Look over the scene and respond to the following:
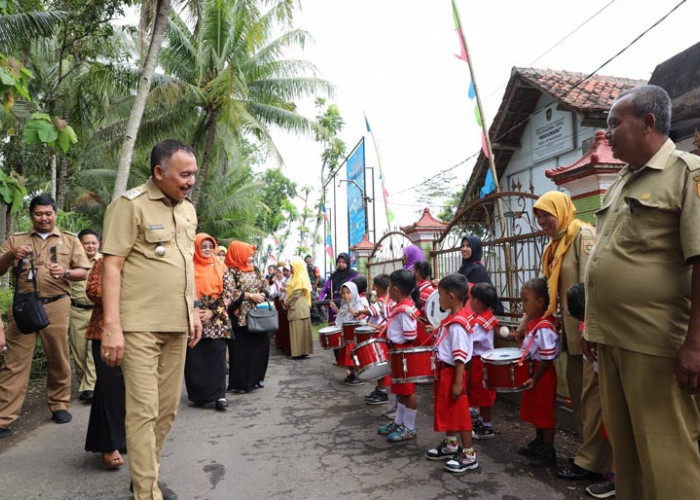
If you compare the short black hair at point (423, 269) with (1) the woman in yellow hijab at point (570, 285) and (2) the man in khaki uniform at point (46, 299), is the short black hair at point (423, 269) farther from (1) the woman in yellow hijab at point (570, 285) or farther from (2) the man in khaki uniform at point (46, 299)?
(2) the man in khaki uniform at point (46, 299)

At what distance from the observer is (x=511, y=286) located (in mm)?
5602

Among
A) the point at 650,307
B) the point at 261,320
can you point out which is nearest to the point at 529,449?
the point at 650,307

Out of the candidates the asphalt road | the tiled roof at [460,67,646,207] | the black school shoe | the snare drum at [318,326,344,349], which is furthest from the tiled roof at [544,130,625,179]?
the tiled roof at [460,67,646,207]

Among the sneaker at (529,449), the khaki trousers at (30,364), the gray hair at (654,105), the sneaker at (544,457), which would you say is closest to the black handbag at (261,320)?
the khaki trousers at (30,364)

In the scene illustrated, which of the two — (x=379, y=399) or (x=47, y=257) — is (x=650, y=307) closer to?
(x=379, y=399)

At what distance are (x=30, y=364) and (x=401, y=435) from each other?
11.2ft

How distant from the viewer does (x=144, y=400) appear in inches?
111

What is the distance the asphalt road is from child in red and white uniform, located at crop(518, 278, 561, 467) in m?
0.14

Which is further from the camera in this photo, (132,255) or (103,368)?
(103,368)

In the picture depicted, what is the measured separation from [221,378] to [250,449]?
1.55 metres

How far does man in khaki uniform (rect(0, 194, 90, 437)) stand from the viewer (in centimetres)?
464

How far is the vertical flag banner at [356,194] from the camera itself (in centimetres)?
1662

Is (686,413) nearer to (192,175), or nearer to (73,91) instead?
(192,175)

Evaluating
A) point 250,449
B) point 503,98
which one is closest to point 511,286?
point 250,449
